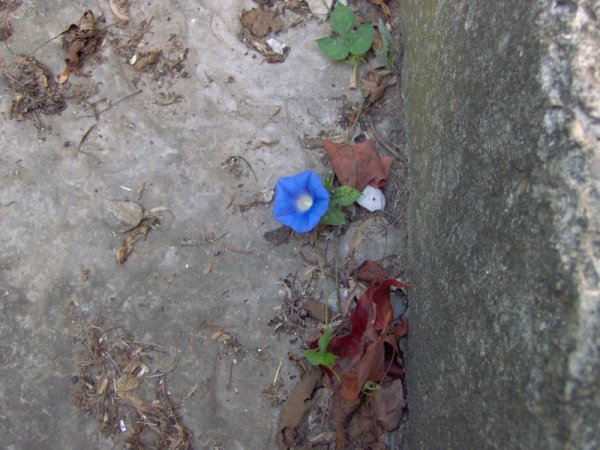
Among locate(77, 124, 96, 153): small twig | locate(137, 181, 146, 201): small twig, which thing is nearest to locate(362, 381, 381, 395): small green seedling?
locate(137, 181, 146, 201): small twig

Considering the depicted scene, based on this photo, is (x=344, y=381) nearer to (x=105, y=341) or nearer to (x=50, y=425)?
(x=105, y=341)

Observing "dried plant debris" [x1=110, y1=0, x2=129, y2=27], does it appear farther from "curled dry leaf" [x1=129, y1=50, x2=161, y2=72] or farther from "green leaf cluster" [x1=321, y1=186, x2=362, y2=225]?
"green leaf cluster" [x1=321, y1=186, x2=362, y2=225]

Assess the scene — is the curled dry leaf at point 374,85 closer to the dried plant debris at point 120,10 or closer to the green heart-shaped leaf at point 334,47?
the green heart-shaped leaf at point 334,47

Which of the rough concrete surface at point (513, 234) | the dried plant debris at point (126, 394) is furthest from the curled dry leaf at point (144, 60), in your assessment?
the rough concrete surface at point (513, 234)

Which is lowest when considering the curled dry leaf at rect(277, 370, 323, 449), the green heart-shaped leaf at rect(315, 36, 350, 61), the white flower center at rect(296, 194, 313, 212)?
the curled dry leaf at rect(277, 370, 323, 449)

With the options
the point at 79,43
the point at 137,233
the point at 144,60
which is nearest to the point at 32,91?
the point at 79,43

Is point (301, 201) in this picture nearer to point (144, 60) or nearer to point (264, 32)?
point (264, 32)

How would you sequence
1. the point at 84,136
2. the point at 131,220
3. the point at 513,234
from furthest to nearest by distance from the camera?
the point at 84,136, the point at 131,220, the point at 513,234
